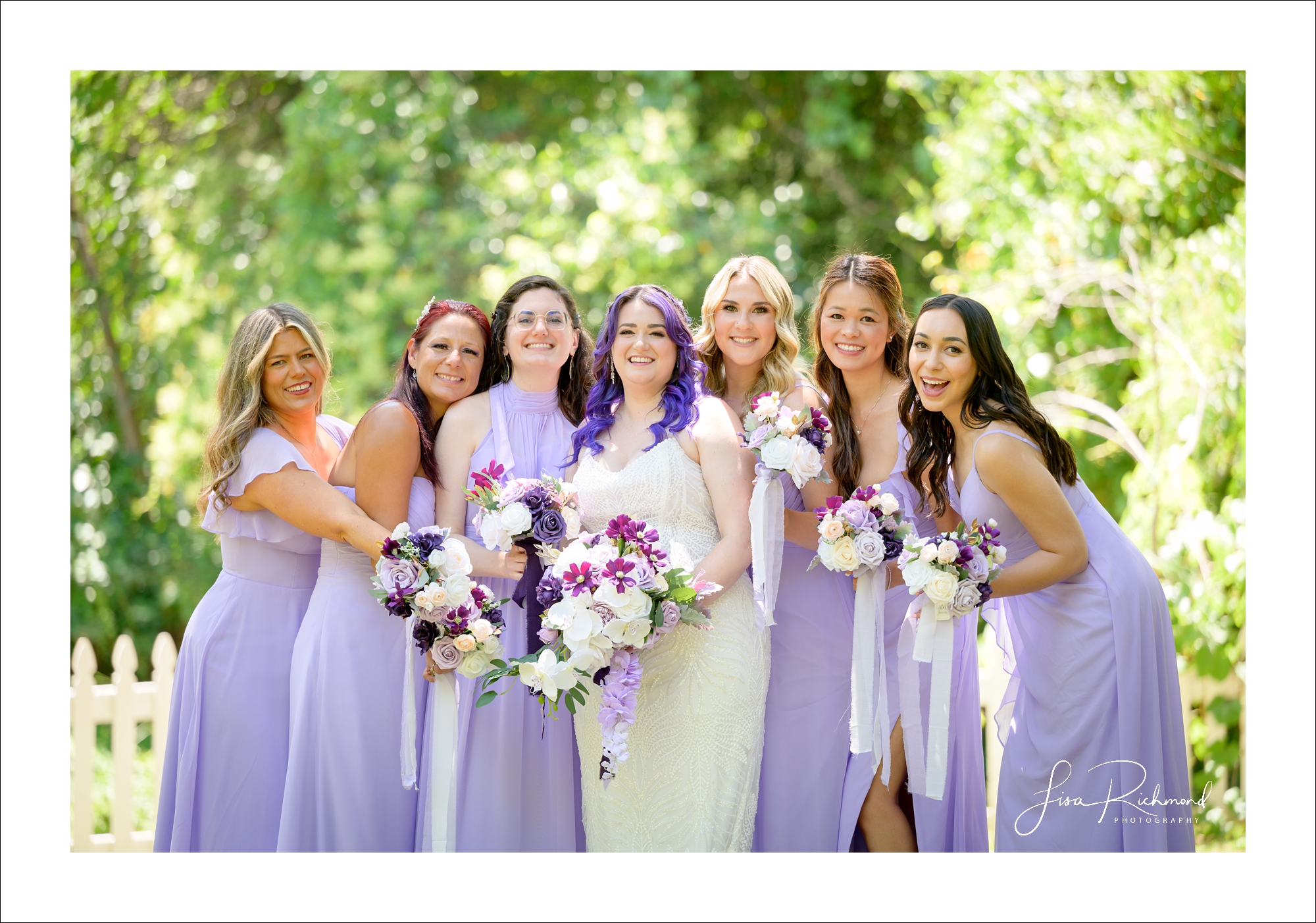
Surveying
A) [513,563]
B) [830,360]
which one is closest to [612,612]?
[513,563]

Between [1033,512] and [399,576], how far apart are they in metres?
2.38

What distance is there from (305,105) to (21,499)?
6453mm

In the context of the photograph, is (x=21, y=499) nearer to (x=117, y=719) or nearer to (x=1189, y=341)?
(x=117, y=719)

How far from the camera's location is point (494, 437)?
419 centimetres

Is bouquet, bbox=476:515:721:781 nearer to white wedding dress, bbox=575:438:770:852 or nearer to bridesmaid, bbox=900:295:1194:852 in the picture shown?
white wedding dress, bbox=575:438:770:852

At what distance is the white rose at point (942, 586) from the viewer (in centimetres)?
357

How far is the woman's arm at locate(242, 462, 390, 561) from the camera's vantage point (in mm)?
4004

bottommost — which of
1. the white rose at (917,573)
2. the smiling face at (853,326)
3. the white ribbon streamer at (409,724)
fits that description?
the white ribbon streamer at (409,724)

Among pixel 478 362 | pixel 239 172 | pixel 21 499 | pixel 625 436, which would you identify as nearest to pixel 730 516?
pixel 625 436

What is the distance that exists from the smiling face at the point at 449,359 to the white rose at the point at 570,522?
92 cm

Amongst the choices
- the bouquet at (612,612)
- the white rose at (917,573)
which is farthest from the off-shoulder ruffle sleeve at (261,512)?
the white rose at (917,573)

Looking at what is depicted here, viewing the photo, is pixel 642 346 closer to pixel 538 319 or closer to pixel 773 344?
pixel 538 319

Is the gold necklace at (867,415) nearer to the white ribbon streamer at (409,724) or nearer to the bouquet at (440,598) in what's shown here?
the bouquet at (440,598)

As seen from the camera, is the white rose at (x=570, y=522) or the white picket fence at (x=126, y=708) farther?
the white picket fence at (x=126, y=708)
